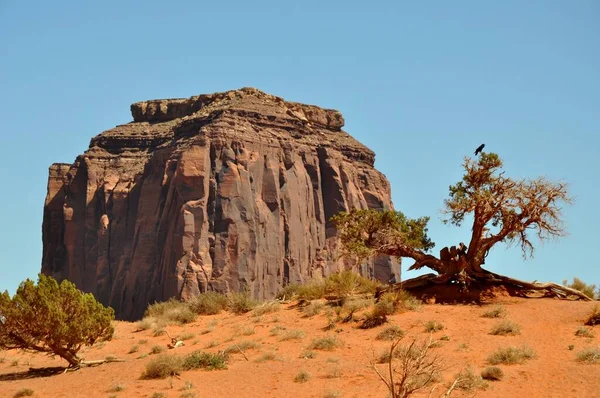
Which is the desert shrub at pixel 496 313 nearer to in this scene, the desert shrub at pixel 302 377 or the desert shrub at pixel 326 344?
the desert shrub at pixel 326 344

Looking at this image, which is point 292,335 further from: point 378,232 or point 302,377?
point 378,232

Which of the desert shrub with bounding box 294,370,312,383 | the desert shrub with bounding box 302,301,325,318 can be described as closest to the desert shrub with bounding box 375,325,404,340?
the desert shrub with bounding box 302,301,325,318

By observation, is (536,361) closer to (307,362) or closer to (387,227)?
(307,362)

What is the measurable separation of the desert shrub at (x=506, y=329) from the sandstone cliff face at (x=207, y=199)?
41.0m

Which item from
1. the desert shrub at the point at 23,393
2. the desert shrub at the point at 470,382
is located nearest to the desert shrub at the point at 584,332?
the desert shrub at the point at 470,382

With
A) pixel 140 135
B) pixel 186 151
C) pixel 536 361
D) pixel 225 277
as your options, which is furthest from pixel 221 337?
pixel 140 135

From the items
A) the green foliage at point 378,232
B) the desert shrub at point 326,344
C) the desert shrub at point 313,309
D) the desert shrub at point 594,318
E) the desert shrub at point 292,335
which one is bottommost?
the desert shrub at point 326,344

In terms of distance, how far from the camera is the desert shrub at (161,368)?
22.8 m

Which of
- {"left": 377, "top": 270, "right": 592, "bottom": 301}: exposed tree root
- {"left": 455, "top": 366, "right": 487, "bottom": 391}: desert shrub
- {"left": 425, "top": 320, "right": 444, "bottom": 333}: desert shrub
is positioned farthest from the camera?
{"left": 377, "top": 270, "right": 592, "bottom": 301}: exposed tree root

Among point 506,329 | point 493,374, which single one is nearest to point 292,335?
point 506,329

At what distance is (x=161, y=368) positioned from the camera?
75.0 feet

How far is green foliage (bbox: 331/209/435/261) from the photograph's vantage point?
102 feet

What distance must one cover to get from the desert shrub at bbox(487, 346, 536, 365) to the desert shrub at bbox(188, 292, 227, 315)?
14.4 meters

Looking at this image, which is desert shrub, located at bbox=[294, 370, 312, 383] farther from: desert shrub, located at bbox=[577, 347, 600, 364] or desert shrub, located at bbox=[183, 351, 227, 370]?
desert shrub, located at bbox=[577, 347, 600, 364]
